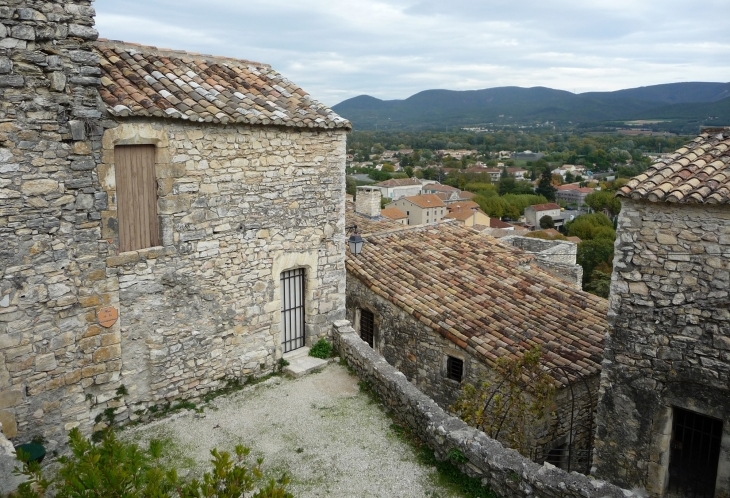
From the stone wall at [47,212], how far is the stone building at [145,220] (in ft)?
0.05

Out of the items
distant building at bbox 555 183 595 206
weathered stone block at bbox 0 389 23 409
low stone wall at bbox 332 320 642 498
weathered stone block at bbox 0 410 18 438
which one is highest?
weathered stone block at bbox 0 389 23 409

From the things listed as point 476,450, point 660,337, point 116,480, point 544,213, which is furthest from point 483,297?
point 544,213

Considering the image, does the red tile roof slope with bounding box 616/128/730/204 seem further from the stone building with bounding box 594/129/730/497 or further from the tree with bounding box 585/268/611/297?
the tree with bounding box 585/268/611/297

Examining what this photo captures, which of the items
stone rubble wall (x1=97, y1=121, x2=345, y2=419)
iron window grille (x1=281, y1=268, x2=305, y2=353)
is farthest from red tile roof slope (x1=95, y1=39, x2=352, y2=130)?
iron window grille (x1=281, y1=268, x2=305, y2=353)

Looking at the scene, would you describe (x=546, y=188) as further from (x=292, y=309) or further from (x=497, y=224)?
(x=292, y=309)

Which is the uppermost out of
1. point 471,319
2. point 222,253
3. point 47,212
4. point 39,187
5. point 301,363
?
point 39,187

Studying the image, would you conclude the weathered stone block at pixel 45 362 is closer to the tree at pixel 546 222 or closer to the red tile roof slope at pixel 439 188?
the tree at pixel 546 222

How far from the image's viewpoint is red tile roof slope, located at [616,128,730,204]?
6293 mm

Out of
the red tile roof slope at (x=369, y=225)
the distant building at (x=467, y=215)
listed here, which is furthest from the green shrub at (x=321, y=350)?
the distant building at (x=467, y=215)

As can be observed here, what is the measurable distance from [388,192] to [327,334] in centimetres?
8151

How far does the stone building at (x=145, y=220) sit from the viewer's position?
5.92 metres

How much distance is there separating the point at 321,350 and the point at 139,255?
3.63 meters

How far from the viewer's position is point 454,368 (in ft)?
35.3

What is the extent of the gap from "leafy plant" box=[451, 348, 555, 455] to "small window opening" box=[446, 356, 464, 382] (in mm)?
996
